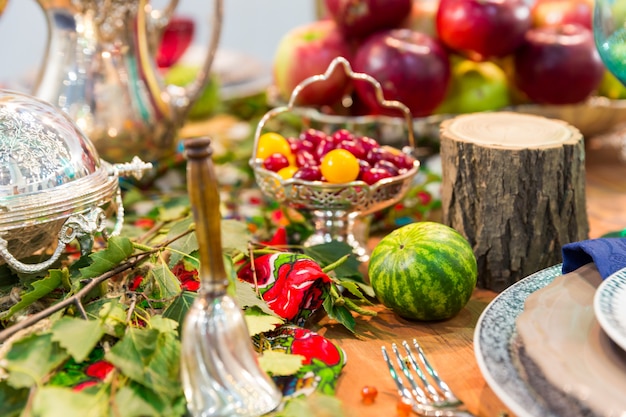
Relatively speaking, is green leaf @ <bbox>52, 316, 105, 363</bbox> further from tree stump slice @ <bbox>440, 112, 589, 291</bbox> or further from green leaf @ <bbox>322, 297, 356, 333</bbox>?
tree stump slice @ <bbox>440, 112, 589, 291</bbox>

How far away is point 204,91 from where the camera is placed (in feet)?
4.55

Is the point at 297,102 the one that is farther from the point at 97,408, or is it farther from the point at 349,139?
the point at 97,408

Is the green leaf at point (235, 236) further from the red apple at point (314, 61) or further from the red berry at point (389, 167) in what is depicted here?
the red apple at point (314, 61)

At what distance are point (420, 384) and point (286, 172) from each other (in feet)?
1.00

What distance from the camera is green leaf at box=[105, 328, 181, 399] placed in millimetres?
460

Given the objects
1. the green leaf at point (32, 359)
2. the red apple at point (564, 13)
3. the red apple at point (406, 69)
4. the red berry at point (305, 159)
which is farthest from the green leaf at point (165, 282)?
the red apple at point (564, 13)

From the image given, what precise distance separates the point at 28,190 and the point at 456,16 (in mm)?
645

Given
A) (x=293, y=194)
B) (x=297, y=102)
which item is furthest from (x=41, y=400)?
(x=297, y=102)

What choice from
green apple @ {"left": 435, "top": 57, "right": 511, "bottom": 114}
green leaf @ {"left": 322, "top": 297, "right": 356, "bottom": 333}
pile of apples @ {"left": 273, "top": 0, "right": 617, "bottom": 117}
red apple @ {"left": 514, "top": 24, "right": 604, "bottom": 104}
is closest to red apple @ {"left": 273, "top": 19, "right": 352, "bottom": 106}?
pile of apples @ {"left": 273, "top": 0, "right": 617, "bottom": 117}

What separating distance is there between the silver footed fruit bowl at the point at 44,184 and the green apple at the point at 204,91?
0.73 metres

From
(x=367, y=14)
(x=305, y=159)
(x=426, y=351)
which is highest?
(x=367, y=14)

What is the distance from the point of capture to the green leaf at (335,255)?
68 centimetres

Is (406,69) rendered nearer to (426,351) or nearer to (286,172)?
(286,172)

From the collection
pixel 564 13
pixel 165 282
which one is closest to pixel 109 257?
pixel 165 282
